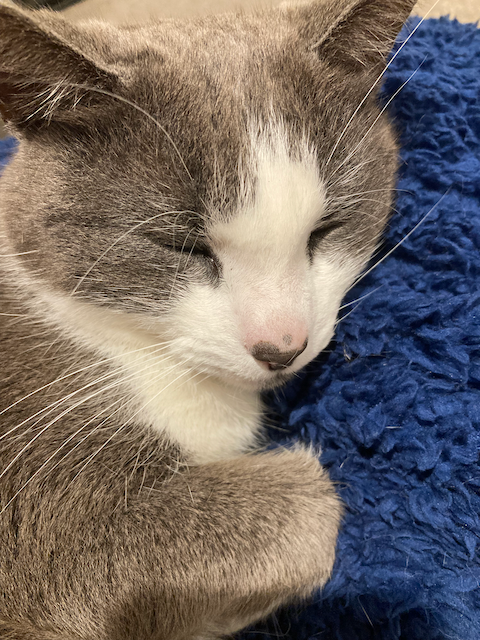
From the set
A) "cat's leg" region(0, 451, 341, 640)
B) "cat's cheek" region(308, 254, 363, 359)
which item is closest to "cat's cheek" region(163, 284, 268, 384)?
"cat's cheek" region(308, 254, 363, 359)

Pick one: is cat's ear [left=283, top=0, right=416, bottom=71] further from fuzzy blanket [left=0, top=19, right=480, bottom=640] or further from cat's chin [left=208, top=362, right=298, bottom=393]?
cat's chin [left=208, top=362, right=298, bottom=393]

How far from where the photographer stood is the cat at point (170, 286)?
31.8 inches

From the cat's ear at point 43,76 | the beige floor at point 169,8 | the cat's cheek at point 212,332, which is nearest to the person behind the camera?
the cat's ear at point 43,76

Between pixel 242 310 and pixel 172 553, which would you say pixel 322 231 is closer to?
pixel 242 310

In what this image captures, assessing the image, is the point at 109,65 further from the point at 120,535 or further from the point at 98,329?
the point at 120,535

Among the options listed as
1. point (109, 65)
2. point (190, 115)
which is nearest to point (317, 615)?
point (190, 115)

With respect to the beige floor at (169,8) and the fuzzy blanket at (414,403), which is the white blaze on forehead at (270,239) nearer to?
the fuzzy blanket at (414,403)

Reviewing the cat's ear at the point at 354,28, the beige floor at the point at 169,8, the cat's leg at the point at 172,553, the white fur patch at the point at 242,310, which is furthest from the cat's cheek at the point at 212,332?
the beige floor at the point at 169,8

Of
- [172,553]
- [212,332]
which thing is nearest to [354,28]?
[212,332]

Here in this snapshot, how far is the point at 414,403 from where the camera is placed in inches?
39.4

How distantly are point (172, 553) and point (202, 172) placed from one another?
69 centimetres

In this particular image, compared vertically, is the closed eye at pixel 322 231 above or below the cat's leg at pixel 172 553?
above

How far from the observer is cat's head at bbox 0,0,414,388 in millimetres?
795

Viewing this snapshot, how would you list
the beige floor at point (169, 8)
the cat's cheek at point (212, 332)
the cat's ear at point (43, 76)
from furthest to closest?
1. the beige floor at point (169, 8)
2. the cat's cheek at point (212, 332)
3. the cat's ear at point (43, 76)
